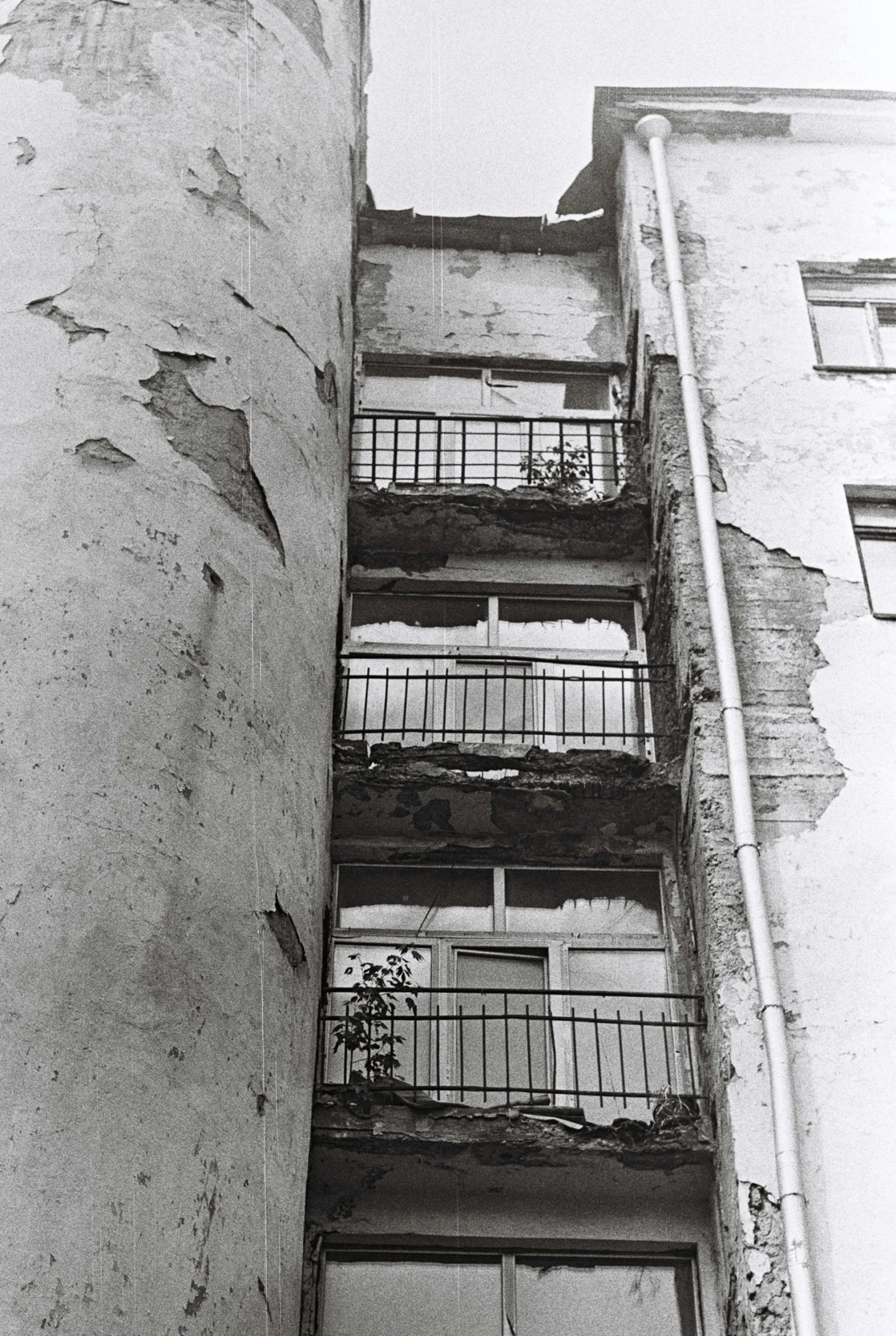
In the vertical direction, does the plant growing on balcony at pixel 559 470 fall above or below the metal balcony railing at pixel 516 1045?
above

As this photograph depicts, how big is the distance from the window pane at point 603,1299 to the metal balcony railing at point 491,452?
20.2 ft

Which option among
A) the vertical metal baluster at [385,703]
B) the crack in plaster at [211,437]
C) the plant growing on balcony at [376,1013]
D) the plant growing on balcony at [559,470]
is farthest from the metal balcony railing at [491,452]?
the plant growing on balcony at [376,1013]

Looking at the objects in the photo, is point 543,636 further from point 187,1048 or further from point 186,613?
point 187,1048

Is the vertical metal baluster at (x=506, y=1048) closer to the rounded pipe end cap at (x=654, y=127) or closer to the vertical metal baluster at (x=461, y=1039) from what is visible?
the vertical metal baluster at (x=461, y=1039)

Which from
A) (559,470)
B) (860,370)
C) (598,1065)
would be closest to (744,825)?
(598,1065)

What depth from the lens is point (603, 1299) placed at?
28.7ft

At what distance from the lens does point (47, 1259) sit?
612 centimetres

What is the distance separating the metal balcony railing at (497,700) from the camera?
11320mm

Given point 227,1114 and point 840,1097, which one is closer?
point 227,1114

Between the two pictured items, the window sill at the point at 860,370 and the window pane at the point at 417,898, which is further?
the window sill at the point at 860,370

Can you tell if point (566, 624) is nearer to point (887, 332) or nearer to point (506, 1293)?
point (887, 332)

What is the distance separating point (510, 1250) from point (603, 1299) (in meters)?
0.58

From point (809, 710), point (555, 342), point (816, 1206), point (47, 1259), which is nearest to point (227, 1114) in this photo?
point (47, 1259)

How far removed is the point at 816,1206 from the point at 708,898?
6.31 ft
